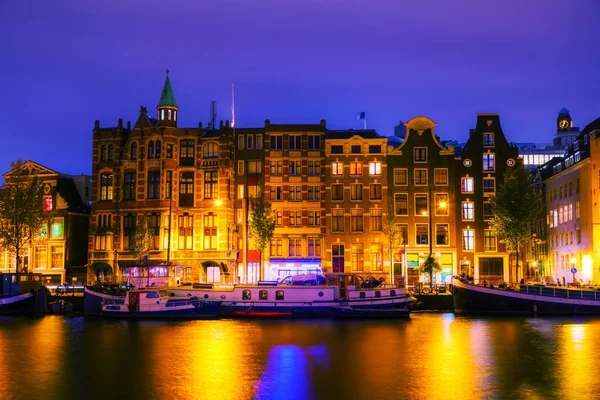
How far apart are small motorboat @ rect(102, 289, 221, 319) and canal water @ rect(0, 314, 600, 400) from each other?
4796 millimetres

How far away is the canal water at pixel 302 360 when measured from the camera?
31.6 metres

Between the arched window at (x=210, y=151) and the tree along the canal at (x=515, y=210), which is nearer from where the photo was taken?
the tree along the canal at (x=515, y=210)

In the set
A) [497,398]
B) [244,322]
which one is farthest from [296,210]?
[497,398]

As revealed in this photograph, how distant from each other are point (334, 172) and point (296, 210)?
652 centimetres

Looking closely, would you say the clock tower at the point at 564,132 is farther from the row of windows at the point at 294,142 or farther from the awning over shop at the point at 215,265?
the awning over shop at the point at 215,265

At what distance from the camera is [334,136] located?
90.5 metres

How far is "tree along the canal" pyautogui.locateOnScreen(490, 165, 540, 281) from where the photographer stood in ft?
253

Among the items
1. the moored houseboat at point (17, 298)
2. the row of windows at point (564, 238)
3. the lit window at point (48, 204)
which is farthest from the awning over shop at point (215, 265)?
the row of windows at point (564, 238)

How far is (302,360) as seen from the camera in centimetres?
3928

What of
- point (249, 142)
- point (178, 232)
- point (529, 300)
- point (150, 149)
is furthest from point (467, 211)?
point (150, 149)

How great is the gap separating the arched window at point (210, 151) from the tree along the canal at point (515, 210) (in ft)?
109

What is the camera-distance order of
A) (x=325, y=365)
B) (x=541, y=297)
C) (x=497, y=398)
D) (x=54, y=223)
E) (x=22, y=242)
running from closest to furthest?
(x=497, y=398)
(x=325, y=365)
(x=541, y=297)
(x=22, y=242)
(x=54, y=223)

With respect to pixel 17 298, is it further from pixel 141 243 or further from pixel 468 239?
pixel 468 239

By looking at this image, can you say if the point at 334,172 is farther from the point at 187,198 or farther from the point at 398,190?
the point at 187,198
